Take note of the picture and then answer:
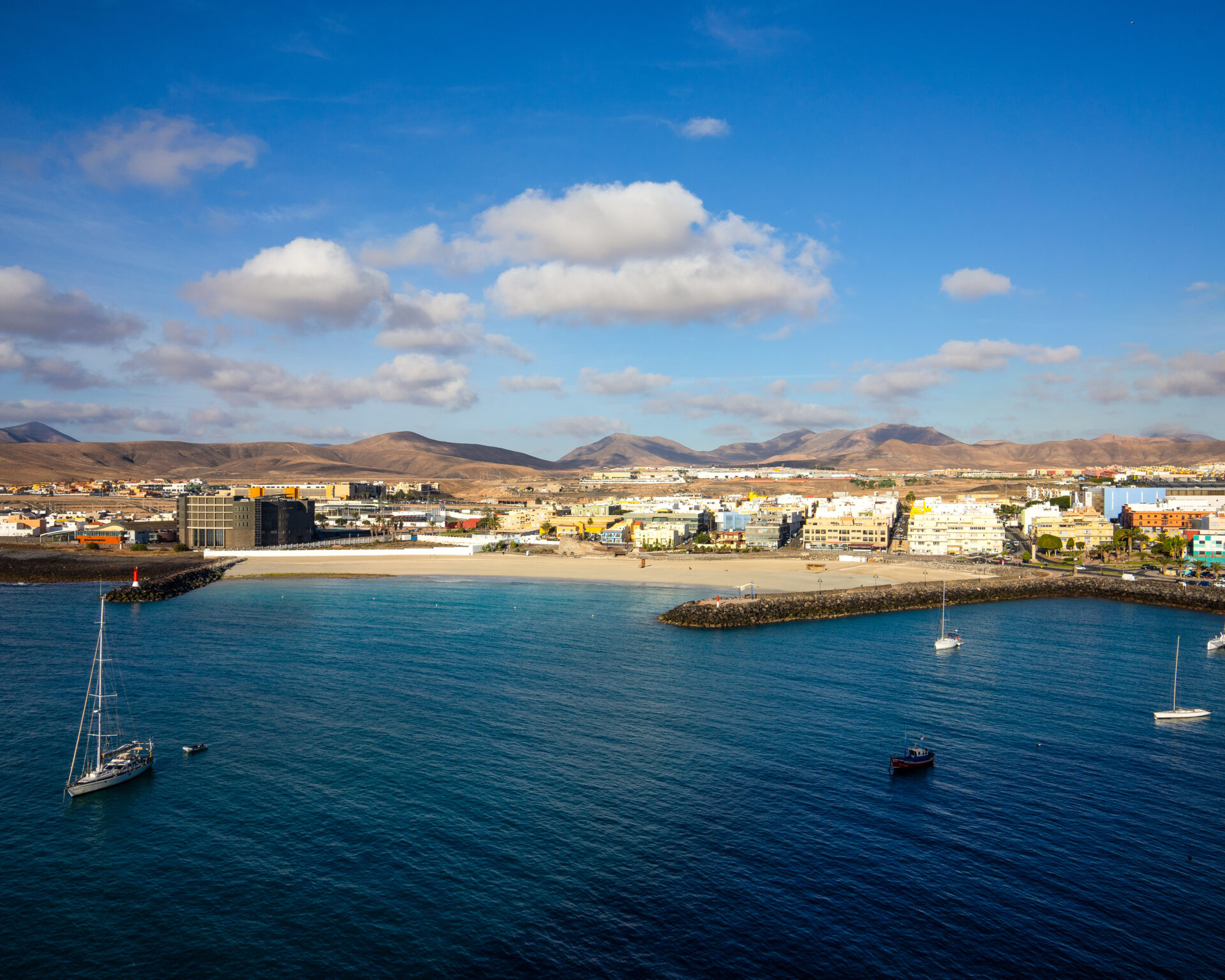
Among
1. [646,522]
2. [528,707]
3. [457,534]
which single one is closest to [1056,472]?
[646,522]

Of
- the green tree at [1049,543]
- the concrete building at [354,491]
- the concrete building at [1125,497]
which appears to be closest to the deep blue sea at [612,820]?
the green tree at [1049,543]

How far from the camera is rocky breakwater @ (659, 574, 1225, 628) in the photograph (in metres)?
31.8

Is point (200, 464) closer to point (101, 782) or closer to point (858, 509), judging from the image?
point (858, 509)

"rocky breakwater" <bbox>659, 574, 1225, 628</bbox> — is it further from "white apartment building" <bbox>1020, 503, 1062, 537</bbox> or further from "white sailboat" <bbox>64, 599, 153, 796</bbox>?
"white sailboat" <bbox>64, 599, 153, 796</bbox>

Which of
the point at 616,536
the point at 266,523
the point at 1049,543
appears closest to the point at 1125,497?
the point at 1049,543

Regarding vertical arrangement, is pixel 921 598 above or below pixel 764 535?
below

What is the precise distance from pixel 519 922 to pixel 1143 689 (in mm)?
19513

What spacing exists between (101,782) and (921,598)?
3310 cm

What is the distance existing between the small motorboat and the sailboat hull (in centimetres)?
1463

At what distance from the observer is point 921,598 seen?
36750 millimetres

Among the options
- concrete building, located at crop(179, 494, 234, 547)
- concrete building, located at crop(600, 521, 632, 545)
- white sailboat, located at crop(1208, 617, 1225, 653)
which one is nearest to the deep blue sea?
white sailboat, located at crop(1208, 617, 1225, 653)

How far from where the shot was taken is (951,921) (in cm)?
1027

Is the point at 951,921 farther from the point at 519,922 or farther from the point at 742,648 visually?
the point at 742,648

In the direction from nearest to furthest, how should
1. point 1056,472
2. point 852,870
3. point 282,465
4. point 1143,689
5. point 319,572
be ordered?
point 852,870
point 1143,689
point 319,572
point 1056,472
point 282,465
